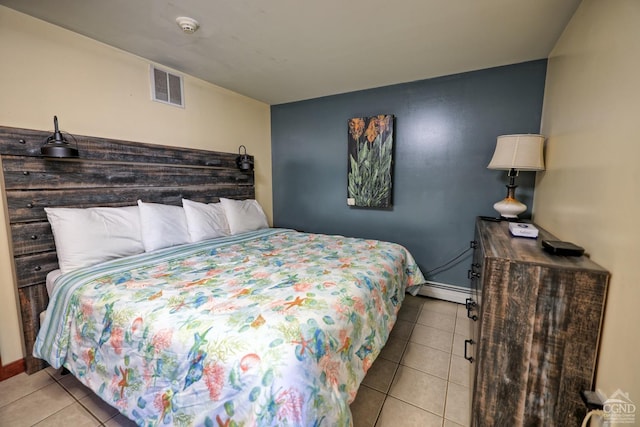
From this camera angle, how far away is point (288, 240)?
2643 mm

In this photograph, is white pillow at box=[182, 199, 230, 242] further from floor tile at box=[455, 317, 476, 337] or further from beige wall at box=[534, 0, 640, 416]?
beige wall at box=[534, 0, 640, 416]

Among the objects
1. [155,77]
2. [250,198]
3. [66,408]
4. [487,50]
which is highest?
[487,50]

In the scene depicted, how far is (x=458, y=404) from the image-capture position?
155 centimetres

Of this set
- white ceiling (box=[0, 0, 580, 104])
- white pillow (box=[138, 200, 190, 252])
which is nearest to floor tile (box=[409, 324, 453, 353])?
white pillow (box=[138, 200, 190, 252])

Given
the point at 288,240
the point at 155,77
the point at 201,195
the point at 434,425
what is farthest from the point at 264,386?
the point at 155,77

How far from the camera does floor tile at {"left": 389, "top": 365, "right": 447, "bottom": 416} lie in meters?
1.56

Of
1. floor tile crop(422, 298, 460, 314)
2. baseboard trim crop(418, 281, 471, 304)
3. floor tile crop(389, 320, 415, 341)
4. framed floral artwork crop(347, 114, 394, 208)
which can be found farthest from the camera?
framed floral artwork crop(347, 114, 394, 208)

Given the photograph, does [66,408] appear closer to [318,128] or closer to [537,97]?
[318,128]

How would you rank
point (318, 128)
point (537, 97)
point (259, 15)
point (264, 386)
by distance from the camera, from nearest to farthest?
point (264, 386) < point (259, 15) < point (537, 97) < point (318, 128)

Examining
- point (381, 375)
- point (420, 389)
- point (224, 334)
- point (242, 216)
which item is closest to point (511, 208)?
point (420, 389)

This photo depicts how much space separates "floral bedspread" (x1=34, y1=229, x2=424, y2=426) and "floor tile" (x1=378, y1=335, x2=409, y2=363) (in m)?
0.38

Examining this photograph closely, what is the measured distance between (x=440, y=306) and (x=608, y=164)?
2.07 meters

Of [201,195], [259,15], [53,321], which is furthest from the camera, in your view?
[201,195]

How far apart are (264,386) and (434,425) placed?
114cm
